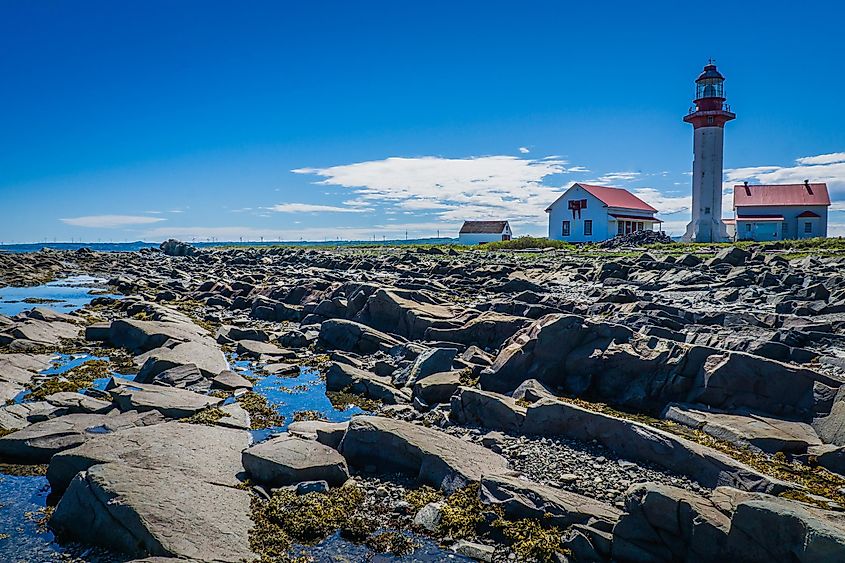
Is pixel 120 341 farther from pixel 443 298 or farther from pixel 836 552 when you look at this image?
pixel 836 552

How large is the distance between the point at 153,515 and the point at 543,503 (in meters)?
6.33

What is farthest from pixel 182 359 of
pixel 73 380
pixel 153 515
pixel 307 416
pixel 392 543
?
pixel 392 543

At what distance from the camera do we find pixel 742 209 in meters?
85.8

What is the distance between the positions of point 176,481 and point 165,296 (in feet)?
116

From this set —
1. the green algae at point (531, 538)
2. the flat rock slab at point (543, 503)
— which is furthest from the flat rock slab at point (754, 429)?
the green algae at point (531, 538)

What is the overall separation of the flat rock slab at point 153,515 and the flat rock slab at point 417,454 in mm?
2712

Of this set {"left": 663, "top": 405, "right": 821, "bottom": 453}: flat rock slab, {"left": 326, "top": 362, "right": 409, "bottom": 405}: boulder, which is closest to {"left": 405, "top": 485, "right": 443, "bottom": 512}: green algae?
{"left": 326, "top": 362, "right": 409, "bottom": 405}: boulder

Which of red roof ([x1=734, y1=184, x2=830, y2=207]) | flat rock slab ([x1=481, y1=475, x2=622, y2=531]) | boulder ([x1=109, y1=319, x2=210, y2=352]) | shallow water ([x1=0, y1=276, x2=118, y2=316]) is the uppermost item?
red roof ([x1=734, y1=184, x2=830, y2=207])

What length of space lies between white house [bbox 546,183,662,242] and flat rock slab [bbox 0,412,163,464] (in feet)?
271

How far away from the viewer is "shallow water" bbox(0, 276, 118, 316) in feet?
131

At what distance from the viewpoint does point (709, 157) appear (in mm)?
78312

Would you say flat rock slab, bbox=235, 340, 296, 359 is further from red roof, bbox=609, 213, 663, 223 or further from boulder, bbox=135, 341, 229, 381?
red roof, bbox=609, 213, 663, 223

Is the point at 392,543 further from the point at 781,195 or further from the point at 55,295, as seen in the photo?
the point at 781,195

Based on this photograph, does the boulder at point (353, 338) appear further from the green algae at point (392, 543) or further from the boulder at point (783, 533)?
the boulder at point (783, 533)
